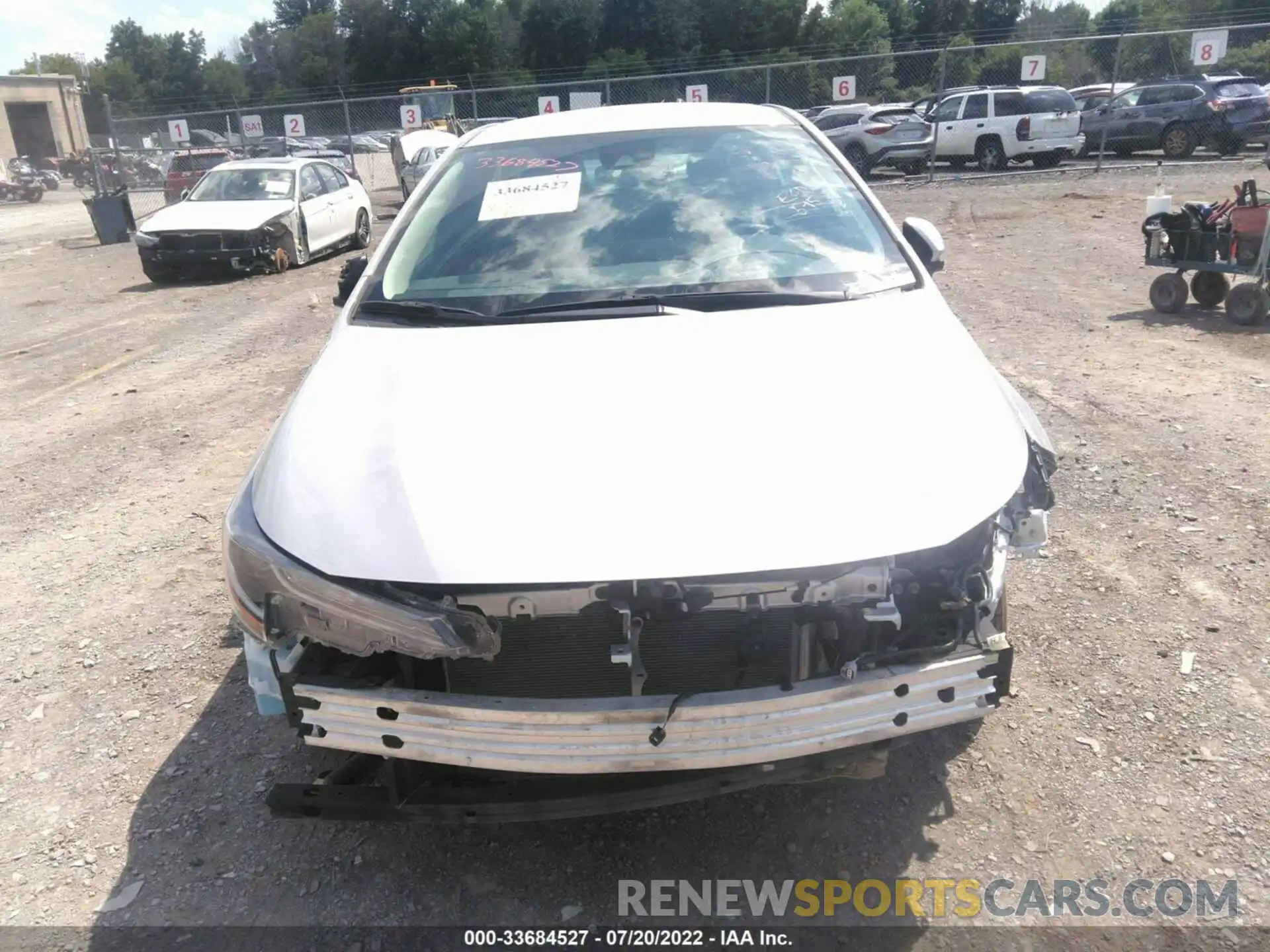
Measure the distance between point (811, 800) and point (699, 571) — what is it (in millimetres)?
1123

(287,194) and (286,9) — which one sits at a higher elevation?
(286,9)

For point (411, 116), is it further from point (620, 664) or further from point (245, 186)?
point (620, 664)

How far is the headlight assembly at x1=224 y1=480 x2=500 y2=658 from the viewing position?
206 cm

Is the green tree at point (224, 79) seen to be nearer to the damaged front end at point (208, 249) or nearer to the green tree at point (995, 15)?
the green tree at point (995, 15)

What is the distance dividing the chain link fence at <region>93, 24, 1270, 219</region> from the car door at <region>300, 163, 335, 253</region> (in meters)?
6.82

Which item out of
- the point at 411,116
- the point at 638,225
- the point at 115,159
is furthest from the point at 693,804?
the point at 115,159

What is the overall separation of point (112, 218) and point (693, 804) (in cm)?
1915

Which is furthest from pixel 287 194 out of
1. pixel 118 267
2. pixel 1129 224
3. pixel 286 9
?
pixel 286 9

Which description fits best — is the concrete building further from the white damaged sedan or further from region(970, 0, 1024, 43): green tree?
region(970, 0, 1024, 43): green tree

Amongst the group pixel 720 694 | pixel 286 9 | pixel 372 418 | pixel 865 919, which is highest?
pixel 286 9

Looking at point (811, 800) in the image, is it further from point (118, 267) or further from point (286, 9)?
point (286, 9)

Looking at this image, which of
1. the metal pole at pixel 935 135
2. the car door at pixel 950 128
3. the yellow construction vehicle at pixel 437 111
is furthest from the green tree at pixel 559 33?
the metal pole at pixel 935 135

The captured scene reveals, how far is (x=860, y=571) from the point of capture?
2.08m

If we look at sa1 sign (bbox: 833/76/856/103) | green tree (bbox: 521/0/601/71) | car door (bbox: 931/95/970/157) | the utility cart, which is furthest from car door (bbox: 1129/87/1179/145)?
green tree (bbox: 521/0/601/71)
